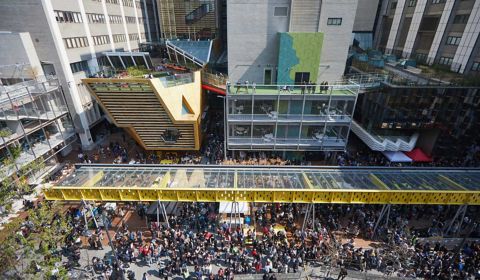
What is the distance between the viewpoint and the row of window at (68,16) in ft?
79.2

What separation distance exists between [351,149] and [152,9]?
44892 millimetres

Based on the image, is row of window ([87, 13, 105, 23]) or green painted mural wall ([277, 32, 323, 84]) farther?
row of window ([87, 13, 105, 23])

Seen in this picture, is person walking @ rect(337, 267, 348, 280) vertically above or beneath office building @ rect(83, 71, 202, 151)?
beneath

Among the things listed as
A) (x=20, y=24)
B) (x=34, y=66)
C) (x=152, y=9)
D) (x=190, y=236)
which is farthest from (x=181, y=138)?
(x=152, y=9)

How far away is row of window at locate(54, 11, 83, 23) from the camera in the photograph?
24.1 m

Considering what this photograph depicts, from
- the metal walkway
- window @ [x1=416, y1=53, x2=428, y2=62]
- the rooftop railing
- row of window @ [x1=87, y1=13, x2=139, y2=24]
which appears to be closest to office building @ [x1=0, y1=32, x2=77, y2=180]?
the metal walkway

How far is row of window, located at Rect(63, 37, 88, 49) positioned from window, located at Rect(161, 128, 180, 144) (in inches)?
540

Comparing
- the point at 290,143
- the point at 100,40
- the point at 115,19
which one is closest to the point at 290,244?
the point at 290,143

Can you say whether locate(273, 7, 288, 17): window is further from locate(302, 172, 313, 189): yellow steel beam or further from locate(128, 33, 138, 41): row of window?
locate(128, 33, 138, 41): row of window

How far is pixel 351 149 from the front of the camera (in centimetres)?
2850

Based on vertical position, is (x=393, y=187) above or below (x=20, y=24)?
below

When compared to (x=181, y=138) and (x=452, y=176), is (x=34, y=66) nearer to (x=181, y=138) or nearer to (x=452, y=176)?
(x=181, y=138)

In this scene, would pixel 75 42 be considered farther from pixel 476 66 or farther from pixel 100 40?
pixel 476 66

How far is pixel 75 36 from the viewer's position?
26.6m
